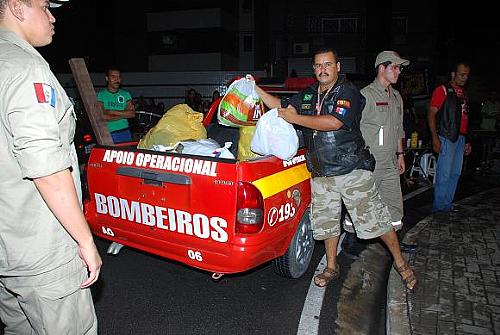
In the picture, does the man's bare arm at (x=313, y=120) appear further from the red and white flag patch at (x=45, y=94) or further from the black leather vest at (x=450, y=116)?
the black leather vest at (x=450, y=116)

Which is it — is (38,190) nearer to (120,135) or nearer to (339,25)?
(120,135)

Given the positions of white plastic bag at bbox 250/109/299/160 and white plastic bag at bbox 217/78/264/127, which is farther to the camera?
white plastic bag at bbox 217/78/264/127

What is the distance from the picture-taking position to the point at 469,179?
8766 mm

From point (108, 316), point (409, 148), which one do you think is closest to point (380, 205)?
point (108, 316)

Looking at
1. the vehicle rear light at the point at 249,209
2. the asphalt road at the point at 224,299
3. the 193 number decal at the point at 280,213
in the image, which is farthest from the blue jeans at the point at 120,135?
the vehicle rear light at the point at 249,209

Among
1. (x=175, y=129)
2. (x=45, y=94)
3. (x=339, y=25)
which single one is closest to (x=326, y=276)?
(x=175, y=129)

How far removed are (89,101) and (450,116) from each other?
4.33 meters

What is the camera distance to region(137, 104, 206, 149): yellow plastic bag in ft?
13.3

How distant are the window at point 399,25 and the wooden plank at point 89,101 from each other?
26.5 metres

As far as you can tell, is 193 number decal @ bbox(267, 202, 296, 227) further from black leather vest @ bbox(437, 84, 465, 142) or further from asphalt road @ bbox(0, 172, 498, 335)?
black leather vest @ bbox(437, 84, 465, 142)

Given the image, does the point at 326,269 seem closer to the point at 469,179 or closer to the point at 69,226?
the point at 69,226

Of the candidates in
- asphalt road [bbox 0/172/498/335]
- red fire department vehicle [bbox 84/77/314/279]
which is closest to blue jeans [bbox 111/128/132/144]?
asphalt road [bbox 0/172/498/335]

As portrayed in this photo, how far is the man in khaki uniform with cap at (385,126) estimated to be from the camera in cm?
414


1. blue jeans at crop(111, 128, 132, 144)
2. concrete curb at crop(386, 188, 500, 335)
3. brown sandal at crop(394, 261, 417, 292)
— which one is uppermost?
blue jeans at crop(111, 128, 132, 144)
